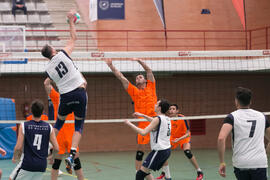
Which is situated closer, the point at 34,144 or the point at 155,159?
the point at 34,144

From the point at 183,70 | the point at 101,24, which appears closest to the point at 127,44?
the point at 101,24

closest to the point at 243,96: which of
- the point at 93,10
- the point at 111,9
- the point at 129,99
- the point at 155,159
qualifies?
the point at 155,159

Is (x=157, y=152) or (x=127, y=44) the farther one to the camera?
(x=127, y=44)

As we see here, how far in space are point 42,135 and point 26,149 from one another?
Result: 28 centimetres

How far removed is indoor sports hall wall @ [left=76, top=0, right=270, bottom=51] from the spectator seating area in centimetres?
192

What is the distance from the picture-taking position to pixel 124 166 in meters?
12.1

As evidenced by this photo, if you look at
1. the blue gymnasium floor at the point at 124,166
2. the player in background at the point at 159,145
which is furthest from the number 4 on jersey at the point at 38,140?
the blue gymnasium floor at the point at 124,166

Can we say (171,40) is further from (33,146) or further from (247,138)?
(247,138)

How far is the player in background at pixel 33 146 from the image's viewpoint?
17.9 feet

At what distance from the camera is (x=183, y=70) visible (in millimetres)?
14766

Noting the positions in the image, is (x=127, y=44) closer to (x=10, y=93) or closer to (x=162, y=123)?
(x=10, y=93)

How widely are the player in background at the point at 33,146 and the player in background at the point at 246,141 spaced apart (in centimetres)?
232

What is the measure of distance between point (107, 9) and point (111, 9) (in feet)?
0.52

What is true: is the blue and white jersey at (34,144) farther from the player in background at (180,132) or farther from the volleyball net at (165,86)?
the volleyball net at (165,86)
